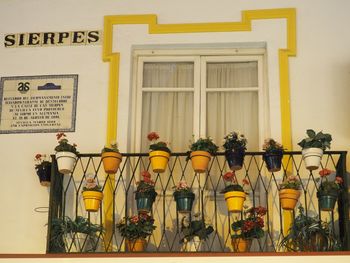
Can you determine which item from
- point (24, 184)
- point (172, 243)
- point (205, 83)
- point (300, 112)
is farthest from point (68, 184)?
point (300, 112)

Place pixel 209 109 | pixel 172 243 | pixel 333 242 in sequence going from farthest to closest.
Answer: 1. pixel 209 109
2. pixel 172 243
3. pixel 333 242

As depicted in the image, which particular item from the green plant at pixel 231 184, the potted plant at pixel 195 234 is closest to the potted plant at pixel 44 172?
the potted plant at pixel 195 234

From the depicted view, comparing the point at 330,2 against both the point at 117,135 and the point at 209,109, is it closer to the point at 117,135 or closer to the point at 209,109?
the point at 209,109

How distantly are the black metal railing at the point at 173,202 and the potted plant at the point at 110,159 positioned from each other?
216 millimetres

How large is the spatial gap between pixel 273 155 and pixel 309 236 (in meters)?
0.79

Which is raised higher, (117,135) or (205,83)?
(205,83)

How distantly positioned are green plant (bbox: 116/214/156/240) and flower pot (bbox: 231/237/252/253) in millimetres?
734

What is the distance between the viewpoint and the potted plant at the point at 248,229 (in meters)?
7.48

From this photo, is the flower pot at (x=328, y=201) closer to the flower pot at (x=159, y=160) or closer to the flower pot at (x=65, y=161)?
the flower pot at (x=159, y=160)

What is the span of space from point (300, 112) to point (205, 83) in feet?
3.38

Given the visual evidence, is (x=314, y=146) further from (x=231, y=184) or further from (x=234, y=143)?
(x=231, y=184)

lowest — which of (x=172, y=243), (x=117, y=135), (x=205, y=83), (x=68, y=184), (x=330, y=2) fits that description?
(x=172, y=243)

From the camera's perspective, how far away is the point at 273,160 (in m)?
7.67

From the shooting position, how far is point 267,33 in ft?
28.2
